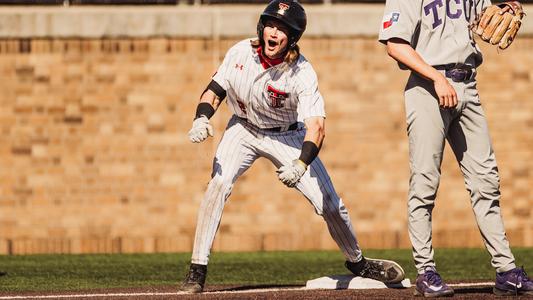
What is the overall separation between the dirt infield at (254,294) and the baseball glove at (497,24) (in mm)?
1595

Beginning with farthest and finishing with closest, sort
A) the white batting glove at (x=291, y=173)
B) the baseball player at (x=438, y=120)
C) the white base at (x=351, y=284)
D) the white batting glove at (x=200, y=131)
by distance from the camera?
the white base at (x=351, y=284) < the white batting glove at (x=200, y=131) < the white batting glove at (x=291, y=173) < the baseball player at (x=438, y=120)

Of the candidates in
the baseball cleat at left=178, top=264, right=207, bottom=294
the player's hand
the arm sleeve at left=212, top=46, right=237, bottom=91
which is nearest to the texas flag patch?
the player's hand

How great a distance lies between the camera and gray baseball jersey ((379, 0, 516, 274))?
25.5 feet

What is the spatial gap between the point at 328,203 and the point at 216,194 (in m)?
0.78

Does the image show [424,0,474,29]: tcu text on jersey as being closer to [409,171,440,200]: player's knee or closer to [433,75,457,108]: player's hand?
[433,75,457,108]: player's hand

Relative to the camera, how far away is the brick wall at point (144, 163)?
14.2 meters

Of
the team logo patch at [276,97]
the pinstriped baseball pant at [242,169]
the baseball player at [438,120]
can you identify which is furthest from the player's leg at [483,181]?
the team logo patch at [276,97]

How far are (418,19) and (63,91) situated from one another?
287 inches

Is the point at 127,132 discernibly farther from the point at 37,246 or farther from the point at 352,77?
the point at 352,77

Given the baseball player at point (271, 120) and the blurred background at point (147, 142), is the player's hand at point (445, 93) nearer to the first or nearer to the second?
the baseball player at point (271, 120)

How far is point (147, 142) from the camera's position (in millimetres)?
14305

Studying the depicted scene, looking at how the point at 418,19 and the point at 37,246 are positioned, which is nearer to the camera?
the point at 418,19

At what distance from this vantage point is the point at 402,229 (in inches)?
566

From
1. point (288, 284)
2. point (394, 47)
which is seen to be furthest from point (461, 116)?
point (288, 284)
